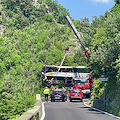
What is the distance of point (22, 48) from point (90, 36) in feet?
174

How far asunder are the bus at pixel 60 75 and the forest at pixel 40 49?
221 cm

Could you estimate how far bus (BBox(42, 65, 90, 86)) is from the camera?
62.4 meters

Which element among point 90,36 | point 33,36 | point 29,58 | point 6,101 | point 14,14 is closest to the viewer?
point 6,101

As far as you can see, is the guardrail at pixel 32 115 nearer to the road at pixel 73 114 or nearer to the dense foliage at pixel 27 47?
the road at pixel 73 114

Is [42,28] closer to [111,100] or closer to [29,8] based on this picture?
[29,8]

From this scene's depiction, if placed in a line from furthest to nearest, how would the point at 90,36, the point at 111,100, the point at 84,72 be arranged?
the point at 84,72 < the point at 90,36 < the point at 111,100

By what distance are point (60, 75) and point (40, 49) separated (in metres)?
41.3

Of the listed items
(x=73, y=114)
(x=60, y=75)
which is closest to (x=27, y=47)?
(x=60, y=75)

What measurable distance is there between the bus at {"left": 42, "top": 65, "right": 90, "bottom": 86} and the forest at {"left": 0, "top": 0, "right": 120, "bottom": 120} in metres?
2.21

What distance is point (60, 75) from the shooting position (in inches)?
2489

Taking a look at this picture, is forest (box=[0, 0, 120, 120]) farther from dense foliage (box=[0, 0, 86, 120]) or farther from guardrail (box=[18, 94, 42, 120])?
guardrail (box=[18, 94, 42, 120])

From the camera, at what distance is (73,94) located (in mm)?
42344

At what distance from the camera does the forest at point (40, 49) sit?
2555cm

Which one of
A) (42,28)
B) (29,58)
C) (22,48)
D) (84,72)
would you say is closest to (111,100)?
(84,72)
